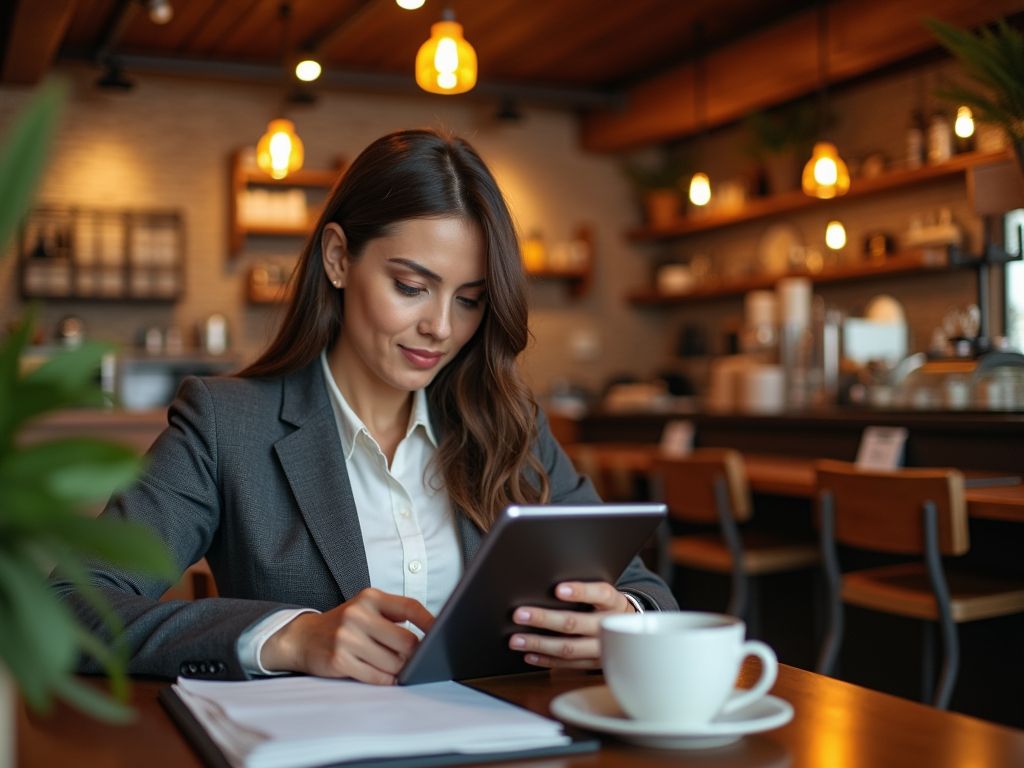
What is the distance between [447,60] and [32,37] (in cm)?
219

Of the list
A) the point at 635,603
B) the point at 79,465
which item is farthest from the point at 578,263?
the point at 79,465

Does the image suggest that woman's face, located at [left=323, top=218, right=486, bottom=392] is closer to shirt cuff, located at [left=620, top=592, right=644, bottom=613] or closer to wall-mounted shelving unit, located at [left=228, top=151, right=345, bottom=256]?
shirt cuff, located at [left=620, top=592, right=644, bottom=613]

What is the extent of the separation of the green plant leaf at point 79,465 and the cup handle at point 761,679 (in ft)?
1.56

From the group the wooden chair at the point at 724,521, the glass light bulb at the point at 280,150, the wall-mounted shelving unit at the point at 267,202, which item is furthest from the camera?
the wall-mounted shelving unit at the point at 267,202

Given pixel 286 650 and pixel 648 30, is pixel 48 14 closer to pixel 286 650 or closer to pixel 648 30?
pixel 648 30

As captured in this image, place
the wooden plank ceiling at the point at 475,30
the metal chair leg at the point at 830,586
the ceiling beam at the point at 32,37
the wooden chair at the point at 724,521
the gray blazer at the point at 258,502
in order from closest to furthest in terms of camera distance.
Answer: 1. the gray blazer at the point at 258,502
2. the metal chair leg at the point at 830,586
3. the wooden chair at the point at 724,521
4. the ceiling beam at the point at 32,37
5. the wooden plank ceiling at the point at 475,30

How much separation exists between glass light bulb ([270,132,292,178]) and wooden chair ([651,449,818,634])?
2.60 m

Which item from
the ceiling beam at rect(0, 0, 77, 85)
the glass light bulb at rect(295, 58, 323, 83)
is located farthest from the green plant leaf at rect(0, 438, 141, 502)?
the glass light bulb at rect(295, 58, 323, 83)

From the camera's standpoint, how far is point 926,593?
307 centimetres

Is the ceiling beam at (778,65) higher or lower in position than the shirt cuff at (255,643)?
higher

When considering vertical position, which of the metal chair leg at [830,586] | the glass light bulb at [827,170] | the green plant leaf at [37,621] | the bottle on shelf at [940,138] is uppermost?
the bottle on shelf at [940,138]

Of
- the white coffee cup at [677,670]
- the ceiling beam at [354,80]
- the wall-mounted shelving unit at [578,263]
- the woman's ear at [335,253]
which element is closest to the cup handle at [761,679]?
the white coffee cup at [677,670]

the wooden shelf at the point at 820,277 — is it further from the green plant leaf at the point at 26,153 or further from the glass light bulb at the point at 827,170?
the green plant leaf at the point at 26,153

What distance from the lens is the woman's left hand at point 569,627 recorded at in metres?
1.07
